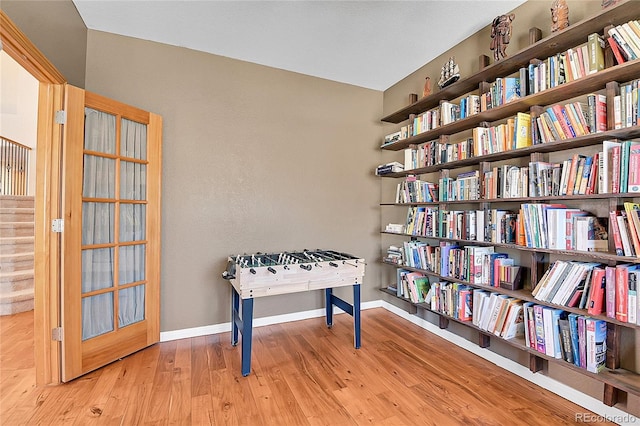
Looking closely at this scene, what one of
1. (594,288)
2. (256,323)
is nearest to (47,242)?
(256,323)

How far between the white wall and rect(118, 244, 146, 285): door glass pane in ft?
10.0

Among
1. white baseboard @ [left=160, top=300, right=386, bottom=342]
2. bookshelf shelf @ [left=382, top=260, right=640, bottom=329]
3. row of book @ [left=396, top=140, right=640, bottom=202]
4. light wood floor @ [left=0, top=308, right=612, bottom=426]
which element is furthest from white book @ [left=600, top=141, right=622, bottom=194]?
white baseboard @ [left=160, top=300, right=386, bottom=342]

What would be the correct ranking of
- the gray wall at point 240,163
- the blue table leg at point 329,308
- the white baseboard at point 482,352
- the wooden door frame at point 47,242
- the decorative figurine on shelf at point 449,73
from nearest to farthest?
the white baseboard at point 482,352, the wooden door frame at point 47,242, the decorative figurine on shelf at point 449,73, the gray wall at point 240,163, the blue table leg at point 329,308

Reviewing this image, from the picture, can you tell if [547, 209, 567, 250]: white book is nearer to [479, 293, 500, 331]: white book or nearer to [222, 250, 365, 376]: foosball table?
[479, 293, 500, 331]: white book

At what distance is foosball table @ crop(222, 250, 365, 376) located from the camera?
218 centimetres

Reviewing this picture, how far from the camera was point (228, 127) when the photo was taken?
2.97 meters

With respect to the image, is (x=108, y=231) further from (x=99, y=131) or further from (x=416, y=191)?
(x=416, y=191)

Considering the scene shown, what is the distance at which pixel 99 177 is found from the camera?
89.9 inches

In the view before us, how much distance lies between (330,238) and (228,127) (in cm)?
170

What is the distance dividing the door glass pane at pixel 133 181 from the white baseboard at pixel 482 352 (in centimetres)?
133

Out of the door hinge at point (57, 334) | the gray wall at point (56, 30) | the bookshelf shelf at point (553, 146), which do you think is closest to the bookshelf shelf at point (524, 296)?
the bookshelf shelf at point (553, 146)

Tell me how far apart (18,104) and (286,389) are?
20.6 ft

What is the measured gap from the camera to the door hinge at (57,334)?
6.59 feet

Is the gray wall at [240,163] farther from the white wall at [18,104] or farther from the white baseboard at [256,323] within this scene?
the white wall at [18,104]
